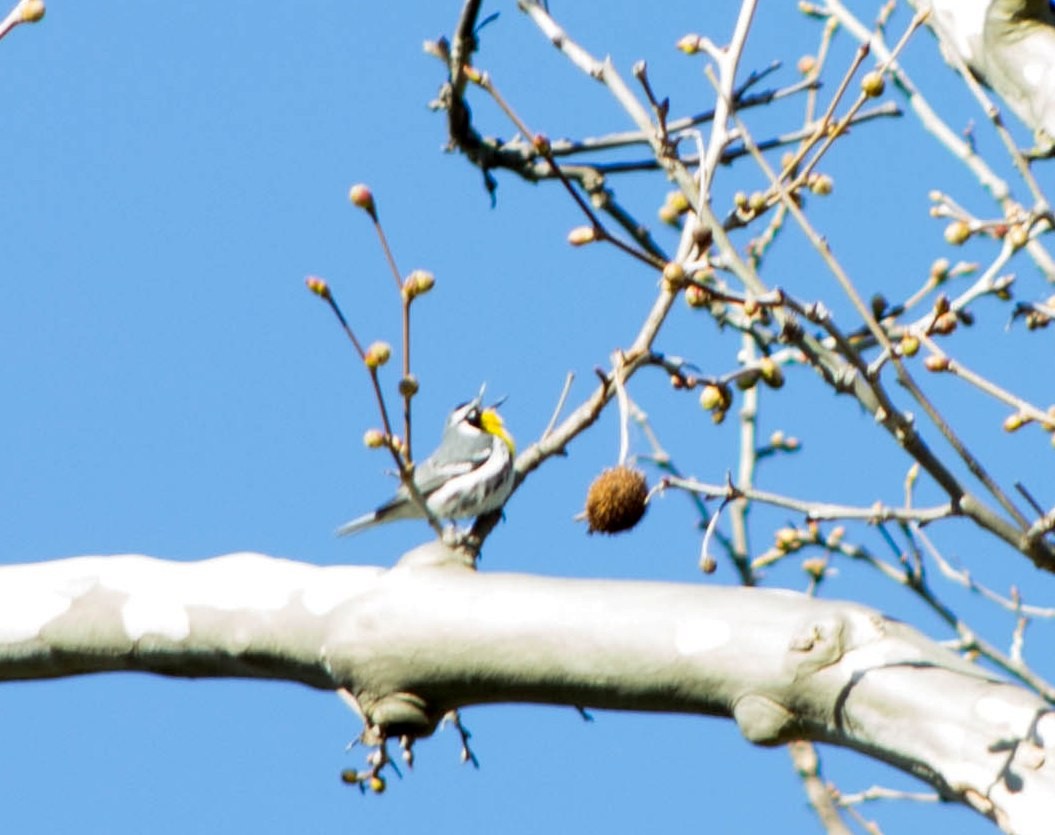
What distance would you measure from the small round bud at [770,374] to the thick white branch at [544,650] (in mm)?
535

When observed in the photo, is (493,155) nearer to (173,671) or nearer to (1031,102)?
(1031,102)

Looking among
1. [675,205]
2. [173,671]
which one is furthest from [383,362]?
[675,205]

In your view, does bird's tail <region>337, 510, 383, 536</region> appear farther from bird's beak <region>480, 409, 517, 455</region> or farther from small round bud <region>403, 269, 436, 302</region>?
small round bud <region>403, 269, 436, 302</region>

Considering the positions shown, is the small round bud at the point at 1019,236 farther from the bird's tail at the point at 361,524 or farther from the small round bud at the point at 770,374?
the bird's tail at the point at 361,524

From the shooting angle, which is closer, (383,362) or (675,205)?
(383,362)

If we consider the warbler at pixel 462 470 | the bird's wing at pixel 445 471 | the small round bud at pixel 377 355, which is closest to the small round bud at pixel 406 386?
the small round bud at pixel 377 355

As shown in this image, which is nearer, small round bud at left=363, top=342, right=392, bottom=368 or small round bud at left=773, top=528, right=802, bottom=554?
small round bud at left=363, top=342, right=392, bottom=368

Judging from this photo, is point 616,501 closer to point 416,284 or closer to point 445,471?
point 416,284

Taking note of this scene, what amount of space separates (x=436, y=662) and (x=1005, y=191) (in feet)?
7.84

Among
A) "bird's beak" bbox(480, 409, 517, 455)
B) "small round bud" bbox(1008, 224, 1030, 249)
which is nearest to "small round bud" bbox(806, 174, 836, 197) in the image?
"small round bud" bbox(1008, 224, 1030, 249)

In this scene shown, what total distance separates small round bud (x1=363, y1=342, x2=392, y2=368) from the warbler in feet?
9.12

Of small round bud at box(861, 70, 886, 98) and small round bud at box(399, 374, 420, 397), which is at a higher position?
small round bud at box(861, 70, 886, 98)

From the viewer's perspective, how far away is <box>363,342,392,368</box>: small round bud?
8.14 feet

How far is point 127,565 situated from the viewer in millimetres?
2750
